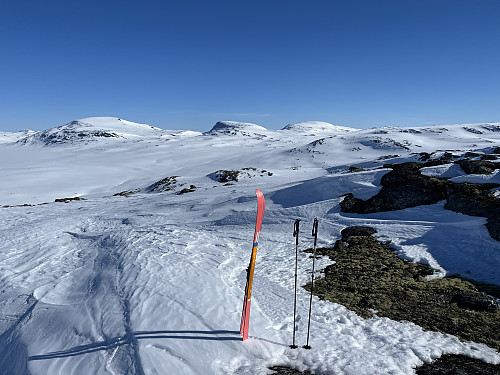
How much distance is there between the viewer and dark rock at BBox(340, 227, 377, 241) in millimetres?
14855

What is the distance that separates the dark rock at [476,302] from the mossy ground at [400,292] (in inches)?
5.6

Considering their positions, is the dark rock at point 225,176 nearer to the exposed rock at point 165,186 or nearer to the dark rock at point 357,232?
the exposed rock at point 165,186

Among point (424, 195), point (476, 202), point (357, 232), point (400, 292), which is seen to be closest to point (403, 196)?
point (424, 195)

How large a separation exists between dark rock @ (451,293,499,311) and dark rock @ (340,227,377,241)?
6.19 metres

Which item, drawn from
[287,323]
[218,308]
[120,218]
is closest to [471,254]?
[287,323]

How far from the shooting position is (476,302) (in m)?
8.32

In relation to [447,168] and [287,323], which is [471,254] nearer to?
[287,323]

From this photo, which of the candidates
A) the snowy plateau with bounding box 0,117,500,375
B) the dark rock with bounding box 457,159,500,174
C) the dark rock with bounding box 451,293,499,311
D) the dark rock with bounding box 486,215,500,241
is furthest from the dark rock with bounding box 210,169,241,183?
the dark rock with bounding box 451,293,499,311

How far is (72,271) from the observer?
11.4 m

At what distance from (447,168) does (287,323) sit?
19078mm

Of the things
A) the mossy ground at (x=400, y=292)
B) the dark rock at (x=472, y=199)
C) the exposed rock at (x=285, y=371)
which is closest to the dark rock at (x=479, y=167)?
the dark rock at (x=472, y=199)

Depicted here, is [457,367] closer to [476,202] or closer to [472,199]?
[476,202]

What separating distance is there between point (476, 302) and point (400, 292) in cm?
190

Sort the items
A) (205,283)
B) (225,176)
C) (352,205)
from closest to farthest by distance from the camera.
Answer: (205,283) < (352,205) < (225,176)
